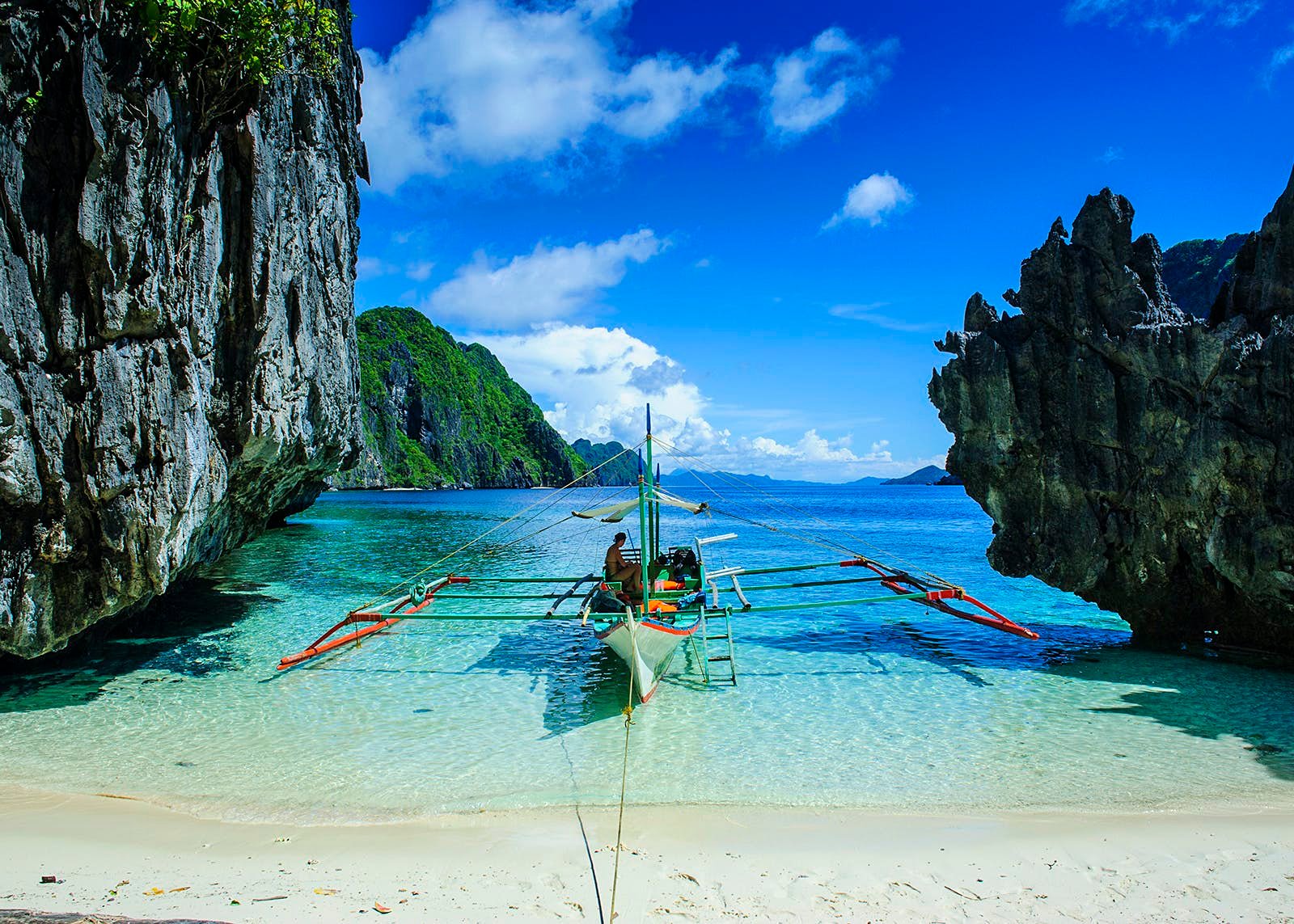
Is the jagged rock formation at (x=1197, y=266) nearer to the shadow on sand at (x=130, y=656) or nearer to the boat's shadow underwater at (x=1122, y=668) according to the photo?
the boat's shadow underwater at (x=1122, y=668)

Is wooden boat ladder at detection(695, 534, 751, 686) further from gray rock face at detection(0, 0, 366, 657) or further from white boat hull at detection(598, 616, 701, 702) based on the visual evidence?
gray rock face at detection(0, 0, 366, 657)

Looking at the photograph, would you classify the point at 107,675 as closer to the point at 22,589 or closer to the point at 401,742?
the point at 22,589

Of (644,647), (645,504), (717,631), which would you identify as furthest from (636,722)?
(717,631)

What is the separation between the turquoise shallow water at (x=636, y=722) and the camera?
7848mm

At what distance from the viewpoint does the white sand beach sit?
17.3 ft

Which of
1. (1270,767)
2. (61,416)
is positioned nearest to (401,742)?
(61,416)

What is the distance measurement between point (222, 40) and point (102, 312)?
14.7 feet

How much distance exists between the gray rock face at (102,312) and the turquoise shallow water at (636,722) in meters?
2.44

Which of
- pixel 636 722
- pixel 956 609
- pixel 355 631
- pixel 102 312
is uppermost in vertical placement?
pixel 102 312

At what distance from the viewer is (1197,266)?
98812mm

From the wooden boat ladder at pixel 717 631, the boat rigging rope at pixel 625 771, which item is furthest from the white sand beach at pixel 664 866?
the wooden boat ladder at pixel 717 631

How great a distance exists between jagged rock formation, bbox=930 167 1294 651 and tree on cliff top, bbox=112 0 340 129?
1300 cm

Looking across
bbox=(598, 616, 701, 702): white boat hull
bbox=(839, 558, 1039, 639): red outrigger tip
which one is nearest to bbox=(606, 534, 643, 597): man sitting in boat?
bbox=(598, 616, 701, 702): white boat hull

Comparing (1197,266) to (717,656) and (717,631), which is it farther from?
(717,656)
